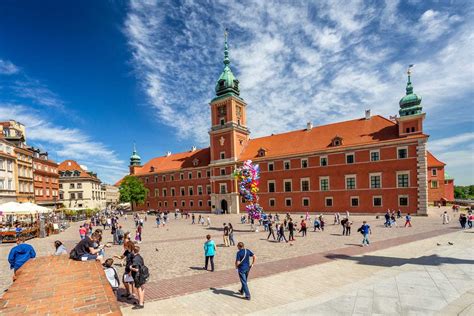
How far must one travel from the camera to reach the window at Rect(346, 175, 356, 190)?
123ft

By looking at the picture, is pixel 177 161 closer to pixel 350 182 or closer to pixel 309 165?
pixel 309 165

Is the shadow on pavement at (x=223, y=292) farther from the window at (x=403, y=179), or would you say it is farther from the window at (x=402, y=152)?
the window at (x=402, y=152)

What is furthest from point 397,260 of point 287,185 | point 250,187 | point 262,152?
point 262,152

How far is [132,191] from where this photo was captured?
196ft

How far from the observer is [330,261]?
39.8ft

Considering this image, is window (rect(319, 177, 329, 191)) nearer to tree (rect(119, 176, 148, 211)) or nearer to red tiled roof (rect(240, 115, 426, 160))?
red tiled roof (rect(240, 115, 426, 160))

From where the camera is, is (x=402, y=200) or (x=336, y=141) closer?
(x=402, y=200)

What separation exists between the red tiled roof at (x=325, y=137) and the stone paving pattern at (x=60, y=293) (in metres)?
38.7

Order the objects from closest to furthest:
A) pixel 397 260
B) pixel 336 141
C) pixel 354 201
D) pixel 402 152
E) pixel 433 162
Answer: pixel 397 260
pixel 402 152
pixel 354 201
pixel 336 141
pixel 433 162

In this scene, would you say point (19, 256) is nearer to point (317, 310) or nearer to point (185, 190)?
point (317, 310)

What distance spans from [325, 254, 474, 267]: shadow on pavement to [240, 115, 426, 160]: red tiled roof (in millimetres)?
27527

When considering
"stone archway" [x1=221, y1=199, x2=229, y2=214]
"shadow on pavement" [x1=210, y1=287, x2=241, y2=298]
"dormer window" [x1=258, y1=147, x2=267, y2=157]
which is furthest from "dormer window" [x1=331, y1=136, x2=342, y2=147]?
"shadow on pavement" [x1=210, y1=287, x2=241, y2=298]

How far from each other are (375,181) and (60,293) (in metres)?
39.1

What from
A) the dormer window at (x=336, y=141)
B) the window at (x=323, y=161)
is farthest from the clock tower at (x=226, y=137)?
the dormer window at (x=336, y=141)
